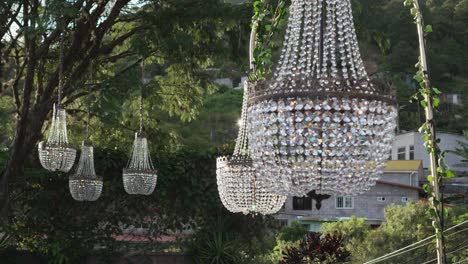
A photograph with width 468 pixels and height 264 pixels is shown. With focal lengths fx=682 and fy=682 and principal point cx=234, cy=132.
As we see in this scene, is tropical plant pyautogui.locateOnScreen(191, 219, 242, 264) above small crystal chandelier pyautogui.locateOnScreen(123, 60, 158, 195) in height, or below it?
below

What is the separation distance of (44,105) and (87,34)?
42.2 inches

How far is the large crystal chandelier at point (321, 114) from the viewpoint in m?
2.39

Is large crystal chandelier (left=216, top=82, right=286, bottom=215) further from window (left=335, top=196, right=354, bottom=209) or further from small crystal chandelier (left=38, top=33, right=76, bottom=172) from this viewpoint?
window (left=335, top=196, right=354, bottom=209)

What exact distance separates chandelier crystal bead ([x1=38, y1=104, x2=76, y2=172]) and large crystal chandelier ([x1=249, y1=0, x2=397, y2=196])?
14.9 feet

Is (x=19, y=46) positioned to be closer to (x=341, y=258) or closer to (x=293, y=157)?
(x=341, y=258)

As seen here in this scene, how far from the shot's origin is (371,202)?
22594mm

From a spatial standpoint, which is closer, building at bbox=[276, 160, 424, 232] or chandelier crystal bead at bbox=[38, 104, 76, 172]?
chandelier crystal bead at bbox=[38, 104, 76, 172]

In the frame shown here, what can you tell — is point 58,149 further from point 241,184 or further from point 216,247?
point 241,184

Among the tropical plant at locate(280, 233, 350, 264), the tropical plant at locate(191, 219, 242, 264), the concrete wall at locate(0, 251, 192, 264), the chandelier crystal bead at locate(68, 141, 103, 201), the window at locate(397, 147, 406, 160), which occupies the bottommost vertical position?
the concrete wall at locate(0, 251, 192, 264)

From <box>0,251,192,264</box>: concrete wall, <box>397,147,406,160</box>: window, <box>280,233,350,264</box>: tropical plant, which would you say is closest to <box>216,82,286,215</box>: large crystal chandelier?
<box>280,233,350,264</box>: tropical plant

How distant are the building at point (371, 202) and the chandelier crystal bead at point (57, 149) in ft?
49.4

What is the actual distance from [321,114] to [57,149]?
4874 mm

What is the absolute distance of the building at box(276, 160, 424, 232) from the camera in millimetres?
22078

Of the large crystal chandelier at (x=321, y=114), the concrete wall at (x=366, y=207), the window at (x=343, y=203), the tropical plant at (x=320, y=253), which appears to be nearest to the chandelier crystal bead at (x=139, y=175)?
the tropical plant at (x=320, y=253)
